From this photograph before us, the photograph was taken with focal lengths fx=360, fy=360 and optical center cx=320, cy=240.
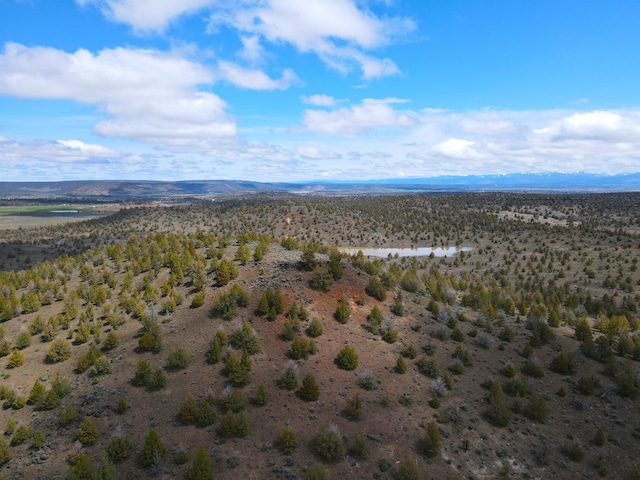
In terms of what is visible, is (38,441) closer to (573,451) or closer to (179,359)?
(179,359)

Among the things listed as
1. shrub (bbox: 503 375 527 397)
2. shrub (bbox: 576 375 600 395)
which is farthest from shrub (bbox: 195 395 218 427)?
shrub (bbox: 576 375 600 395)

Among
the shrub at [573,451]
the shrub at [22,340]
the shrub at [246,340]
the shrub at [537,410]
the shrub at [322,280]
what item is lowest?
the shrub at [573,451]

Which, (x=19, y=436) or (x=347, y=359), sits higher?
(x=347, y=359)

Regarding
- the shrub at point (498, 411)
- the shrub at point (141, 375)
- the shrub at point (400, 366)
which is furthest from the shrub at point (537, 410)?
the shrub at point (141, 375)

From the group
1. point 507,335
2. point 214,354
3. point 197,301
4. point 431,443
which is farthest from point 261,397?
point 507,335

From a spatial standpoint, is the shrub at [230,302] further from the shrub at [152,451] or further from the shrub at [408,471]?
the shrub at [408,471]
